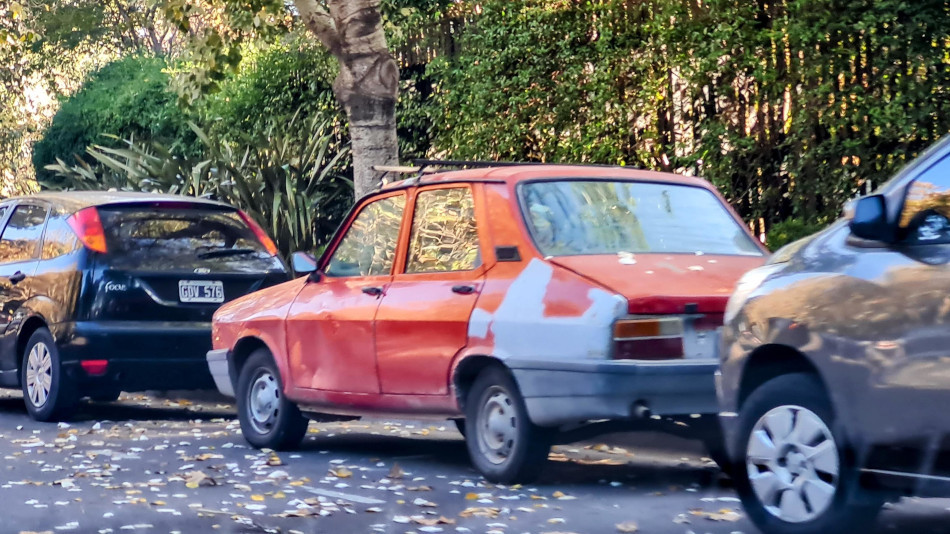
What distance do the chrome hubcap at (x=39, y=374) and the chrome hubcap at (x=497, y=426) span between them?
4348mm

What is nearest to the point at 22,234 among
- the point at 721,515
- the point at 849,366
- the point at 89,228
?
the point at 89,228

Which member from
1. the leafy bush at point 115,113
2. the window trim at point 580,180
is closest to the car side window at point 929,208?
the window trim at point 580,180

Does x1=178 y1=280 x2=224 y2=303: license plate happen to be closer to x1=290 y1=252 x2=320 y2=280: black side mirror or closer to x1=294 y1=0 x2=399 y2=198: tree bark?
x1=290 y1=252 x2=320 y2=280: black side mirror

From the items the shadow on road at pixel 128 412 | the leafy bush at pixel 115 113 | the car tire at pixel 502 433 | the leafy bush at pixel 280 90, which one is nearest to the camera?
the car tire at pixel 502 433

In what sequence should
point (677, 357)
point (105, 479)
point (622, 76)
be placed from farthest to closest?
1. point (622, 76)
2. point (105, 479)
3. point (677, 357)

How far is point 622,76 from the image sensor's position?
1435 cm

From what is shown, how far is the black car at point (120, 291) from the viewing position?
1051cm

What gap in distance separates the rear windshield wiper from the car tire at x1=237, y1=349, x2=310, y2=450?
1.63 meters

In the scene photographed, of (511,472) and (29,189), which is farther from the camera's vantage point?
(29,189)

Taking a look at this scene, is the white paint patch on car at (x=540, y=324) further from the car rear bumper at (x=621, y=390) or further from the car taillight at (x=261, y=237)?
the car taillight at (x=261, y=237)

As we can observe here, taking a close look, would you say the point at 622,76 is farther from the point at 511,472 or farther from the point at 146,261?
the point at 511,472

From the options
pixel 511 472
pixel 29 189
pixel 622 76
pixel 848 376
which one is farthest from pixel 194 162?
pixel 29 189

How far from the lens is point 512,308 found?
23.8 ft

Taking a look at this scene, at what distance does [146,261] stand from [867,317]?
6.58 meters
